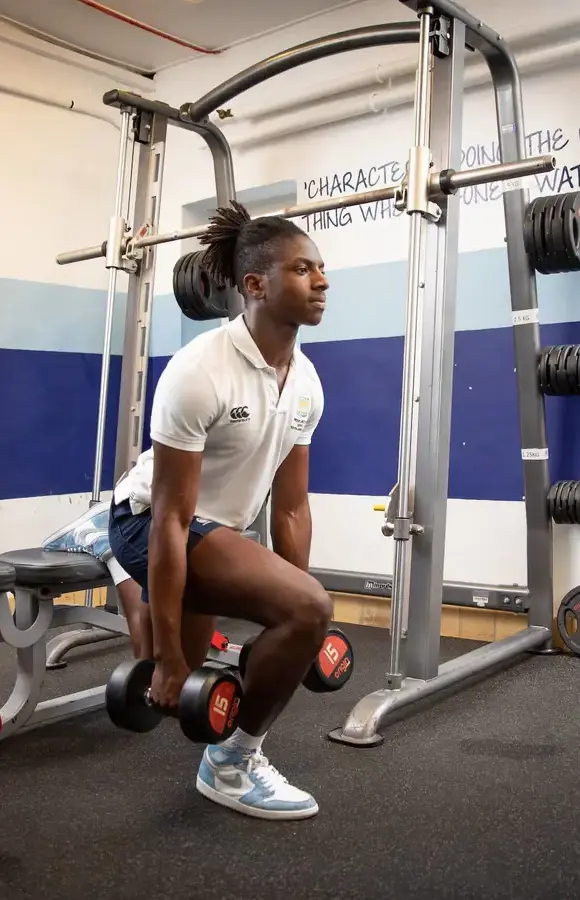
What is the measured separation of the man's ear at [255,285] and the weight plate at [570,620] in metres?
1.85

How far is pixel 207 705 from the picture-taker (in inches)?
67.9

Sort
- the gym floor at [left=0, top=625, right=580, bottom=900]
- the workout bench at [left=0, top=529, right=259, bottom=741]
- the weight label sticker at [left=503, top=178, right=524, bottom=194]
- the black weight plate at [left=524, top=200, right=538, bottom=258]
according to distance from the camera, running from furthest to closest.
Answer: the black weight plate at [left=524, top=200, right=538, bottom=258] → the weight label sticker at [left=503, top=178, right=524, bottom=194] → the workout bench at [left=0, top=529, right=259, bottom=741] → the gym floor at [left=0, top=625, right=580, bottom=900]

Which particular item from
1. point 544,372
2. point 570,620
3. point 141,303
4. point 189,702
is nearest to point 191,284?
point 141,303

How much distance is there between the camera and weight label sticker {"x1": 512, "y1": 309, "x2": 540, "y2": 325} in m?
3.28

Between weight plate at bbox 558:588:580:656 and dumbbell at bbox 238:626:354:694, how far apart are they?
1.40m

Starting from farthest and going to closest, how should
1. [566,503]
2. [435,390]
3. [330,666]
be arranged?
[566,503]
[435,390]
[330,666]

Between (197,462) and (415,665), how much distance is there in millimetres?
1186

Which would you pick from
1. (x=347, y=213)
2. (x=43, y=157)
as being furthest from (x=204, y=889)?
(x=43, y=157)

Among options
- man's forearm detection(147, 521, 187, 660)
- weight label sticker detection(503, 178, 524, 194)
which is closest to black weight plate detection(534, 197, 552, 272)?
weight label sticker detection(503, 178, 524, 194)

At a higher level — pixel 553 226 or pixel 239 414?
pixel 553 226

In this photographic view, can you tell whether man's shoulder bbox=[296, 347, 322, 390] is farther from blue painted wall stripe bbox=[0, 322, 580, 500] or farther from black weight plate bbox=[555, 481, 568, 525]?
blue painted wall stripe bbox=[0, 322, 580, 500]

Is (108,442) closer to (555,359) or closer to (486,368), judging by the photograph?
(486,368)

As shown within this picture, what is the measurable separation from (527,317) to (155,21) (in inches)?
91.0

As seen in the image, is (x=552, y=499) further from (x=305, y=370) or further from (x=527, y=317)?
(x=305, y=370)
